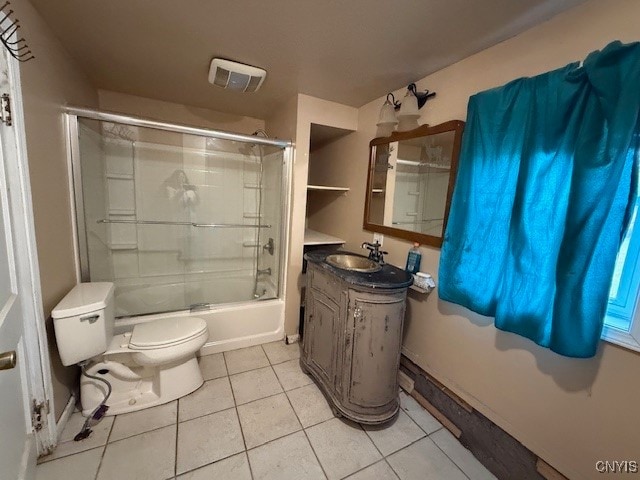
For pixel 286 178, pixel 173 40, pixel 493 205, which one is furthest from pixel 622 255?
pixel 173 40

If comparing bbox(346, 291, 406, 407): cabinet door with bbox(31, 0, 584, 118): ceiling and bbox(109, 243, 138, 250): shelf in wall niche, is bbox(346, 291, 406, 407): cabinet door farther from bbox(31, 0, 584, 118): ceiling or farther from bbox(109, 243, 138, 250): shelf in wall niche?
bbox(109, 243, 138, 250): shelf in wall niche

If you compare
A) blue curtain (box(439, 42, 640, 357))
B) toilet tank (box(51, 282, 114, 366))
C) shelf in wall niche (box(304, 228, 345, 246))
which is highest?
blue curtain (box(439, 42, 640, 357))

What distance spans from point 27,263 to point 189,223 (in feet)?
4.74

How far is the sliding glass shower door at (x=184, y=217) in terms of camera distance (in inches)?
83.3

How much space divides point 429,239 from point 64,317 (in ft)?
6.61

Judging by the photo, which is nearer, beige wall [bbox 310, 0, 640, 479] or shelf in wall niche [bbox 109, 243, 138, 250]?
beige wall [bbox 310, 0, 640, 479]

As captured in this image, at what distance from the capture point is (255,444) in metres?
1.34

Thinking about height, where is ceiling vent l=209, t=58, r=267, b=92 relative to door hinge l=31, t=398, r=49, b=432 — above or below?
above

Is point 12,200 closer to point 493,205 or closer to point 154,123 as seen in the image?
point 154,123

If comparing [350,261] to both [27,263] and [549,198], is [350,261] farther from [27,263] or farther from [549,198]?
[27,263]

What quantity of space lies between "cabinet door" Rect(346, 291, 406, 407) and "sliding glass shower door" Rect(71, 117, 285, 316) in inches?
44.3

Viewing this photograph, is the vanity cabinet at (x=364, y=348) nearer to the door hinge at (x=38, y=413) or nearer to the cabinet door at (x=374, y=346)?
the cabinet door at (x=374, y=346)

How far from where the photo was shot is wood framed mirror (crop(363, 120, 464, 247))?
1.53m

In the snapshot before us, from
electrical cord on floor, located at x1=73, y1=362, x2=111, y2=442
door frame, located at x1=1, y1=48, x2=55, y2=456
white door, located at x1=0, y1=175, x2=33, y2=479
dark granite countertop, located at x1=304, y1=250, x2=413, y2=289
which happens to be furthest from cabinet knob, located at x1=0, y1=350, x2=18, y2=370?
dark granite countertop, located at x1=304, y1=250, x2=413, y2=289
